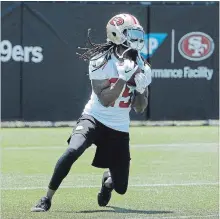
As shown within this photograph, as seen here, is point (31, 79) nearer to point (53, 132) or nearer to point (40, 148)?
point (53, 132)

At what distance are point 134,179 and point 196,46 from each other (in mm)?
9219

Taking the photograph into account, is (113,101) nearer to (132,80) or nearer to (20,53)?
(132,80)

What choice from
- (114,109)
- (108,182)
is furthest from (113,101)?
(108,182)

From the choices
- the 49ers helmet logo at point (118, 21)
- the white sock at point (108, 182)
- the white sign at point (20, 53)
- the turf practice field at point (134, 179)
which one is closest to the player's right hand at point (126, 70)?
the 49ers helmet logo at point (118, 21)

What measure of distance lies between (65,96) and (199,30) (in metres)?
3.44

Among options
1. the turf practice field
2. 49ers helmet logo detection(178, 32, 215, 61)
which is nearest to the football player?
the turf practice field

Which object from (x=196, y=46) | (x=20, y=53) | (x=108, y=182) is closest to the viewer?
(x=108, y=182)

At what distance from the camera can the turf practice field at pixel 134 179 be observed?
8.09 meters

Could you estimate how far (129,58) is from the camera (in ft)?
25.8

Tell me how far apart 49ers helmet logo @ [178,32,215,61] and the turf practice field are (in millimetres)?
2842

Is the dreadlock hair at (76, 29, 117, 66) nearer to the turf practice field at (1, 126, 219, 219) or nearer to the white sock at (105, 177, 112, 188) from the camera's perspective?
the white sock at (105, 177, 112, 188)

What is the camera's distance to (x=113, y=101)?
25.7 ft

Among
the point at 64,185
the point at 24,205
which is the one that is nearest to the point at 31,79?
the point at 64,185

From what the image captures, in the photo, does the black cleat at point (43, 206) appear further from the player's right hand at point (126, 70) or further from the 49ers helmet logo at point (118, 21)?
the 49ers helmet logo at point (118, 21)
